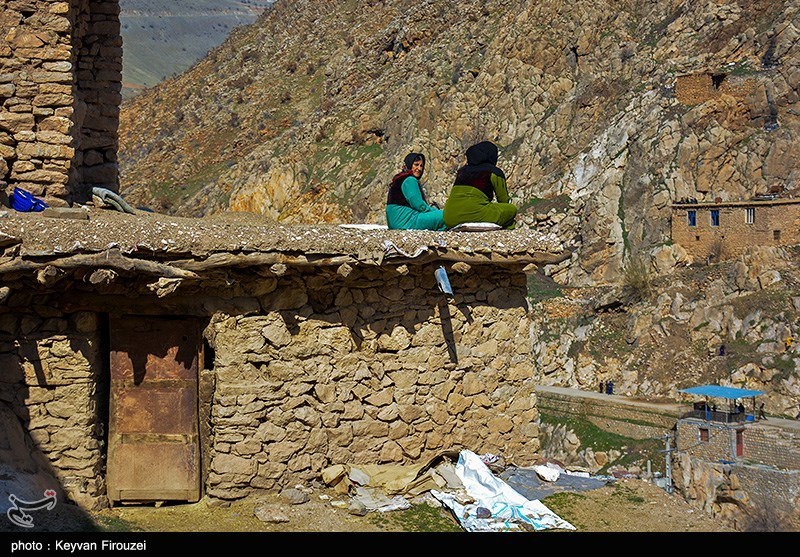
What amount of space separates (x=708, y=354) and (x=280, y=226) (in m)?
31.8

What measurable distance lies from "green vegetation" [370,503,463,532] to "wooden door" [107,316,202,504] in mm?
1475

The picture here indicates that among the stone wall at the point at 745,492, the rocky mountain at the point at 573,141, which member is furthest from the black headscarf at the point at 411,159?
the rocky mountain at the point at 573,141

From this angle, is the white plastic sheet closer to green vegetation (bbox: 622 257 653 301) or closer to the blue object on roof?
the blue object on roof

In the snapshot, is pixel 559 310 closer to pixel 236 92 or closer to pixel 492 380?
pixel 236 92

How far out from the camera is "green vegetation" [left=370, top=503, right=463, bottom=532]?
20.3 ft

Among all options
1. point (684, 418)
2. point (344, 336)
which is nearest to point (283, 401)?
point (344, 336)

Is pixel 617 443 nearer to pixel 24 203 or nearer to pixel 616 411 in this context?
pixel 616 411

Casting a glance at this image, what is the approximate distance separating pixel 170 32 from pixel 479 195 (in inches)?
4123

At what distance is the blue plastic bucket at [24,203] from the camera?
727cm

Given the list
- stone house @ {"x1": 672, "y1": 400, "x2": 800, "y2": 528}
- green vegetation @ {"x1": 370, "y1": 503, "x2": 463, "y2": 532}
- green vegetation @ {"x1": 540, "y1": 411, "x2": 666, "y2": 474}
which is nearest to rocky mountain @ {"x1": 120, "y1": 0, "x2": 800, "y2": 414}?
stone house @ {"x1": 672, "y1": 400, "x2": 800, "y2": 528}

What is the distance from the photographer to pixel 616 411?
32312 mm

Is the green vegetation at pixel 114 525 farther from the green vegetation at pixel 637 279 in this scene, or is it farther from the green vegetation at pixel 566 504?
the green vegetation at pixel 637 279

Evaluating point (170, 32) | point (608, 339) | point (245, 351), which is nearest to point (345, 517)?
point (245, 351)

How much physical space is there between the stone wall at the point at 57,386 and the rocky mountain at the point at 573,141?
30216 mm
